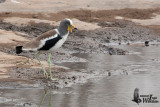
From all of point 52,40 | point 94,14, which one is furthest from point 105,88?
point 94,14

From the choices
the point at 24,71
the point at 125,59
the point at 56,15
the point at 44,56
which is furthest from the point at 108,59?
the point at 56,15

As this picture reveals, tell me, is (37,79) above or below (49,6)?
below

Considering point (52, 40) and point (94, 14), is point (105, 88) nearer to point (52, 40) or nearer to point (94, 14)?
point (52, 40)

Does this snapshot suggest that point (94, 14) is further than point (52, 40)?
Yes

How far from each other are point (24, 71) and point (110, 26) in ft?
37.0

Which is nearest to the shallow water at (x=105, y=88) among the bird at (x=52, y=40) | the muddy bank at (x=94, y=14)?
the bird at (x=52, y=40)

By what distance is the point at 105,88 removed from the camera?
1127cm

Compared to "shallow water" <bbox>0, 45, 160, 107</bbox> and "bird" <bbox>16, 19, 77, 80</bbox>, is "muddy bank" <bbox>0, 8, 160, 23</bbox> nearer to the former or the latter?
"shallow water" <bbox>0, 45, 160, 107</bbox>

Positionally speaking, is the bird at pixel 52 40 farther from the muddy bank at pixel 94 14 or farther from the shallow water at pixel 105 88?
the muddy bank at pixel 94 14

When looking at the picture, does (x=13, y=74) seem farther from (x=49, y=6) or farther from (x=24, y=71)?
(x=49, y=6)

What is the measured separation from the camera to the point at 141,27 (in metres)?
23.6

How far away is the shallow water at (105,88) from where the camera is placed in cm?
971

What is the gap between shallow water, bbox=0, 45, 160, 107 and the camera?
9.71 metres

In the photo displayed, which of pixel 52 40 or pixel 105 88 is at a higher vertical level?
pixel 52 40
